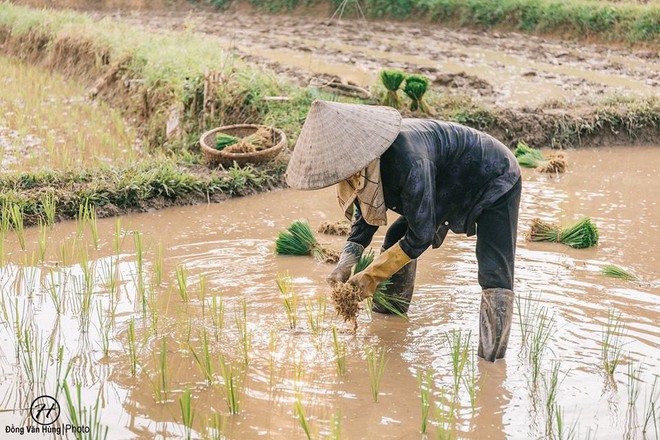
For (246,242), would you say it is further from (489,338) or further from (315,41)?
(315,41)

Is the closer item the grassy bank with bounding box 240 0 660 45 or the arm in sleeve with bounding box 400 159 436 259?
the arm in sleeve with bounding box 400 159 436 259

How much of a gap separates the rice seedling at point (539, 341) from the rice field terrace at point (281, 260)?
0.02 meters

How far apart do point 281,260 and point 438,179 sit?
1.72m

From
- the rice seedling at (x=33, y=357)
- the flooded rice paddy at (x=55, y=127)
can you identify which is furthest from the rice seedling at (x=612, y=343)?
the flooded rice paddy at (x=55, y=127)

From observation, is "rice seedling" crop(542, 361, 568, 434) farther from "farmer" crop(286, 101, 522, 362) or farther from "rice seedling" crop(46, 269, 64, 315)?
"rice seedling" crop(46, 269, 64, 315)

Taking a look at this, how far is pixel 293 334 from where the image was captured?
14.0 ft

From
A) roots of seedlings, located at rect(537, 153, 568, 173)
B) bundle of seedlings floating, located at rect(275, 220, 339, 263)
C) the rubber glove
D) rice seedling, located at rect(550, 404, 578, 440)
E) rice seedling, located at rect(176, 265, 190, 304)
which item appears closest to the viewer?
rice seedling, located at rect(550, 404, 578, 440)

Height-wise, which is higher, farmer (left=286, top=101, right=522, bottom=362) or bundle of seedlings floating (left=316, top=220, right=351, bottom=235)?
farmer (left=286, top=101, right=522, bottom=362)

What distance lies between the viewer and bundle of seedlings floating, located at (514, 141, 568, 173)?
7.29 metres

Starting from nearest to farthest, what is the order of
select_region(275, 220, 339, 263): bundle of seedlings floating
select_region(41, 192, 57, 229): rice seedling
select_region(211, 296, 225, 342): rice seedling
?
1. select_region(211, 296, 225, 342): rice seedling
2. select_region(275, 220, 339, 263): bundle of seedlings floating
3. select_region(41, 192, 57, 229): rice seedling

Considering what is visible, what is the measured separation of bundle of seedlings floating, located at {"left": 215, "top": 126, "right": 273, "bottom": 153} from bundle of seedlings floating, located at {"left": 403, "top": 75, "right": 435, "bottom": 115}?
1445 mm

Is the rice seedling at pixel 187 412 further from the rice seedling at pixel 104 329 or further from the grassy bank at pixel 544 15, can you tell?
the grassy bank at pixel 544 15

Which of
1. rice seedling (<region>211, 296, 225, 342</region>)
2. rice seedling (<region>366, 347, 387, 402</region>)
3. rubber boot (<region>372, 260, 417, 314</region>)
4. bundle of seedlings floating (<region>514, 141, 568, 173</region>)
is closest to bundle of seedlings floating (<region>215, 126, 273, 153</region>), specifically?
bundle of seedlings floating (<region>514, 141, 568, 173</region>)

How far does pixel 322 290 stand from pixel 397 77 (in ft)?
11.4
